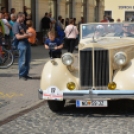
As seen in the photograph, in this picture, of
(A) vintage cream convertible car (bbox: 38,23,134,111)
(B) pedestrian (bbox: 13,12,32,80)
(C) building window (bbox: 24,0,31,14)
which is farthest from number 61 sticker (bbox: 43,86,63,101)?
(C) building window (bbox: 24,0,31,14)

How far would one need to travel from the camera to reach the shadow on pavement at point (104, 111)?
7.37 meters

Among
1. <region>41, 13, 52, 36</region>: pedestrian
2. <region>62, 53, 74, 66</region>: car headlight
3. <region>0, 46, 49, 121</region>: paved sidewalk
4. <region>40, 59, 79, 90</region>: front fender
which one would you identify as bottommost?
<region>0, 46, 49, 121</region>: paved sidewalk

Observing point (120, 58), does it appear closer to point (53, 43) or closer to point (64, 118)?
point (64, 118)

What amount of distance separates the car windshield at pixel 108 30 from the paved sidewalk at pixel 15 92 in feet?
5.94

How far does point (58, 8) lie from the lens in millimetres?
25953

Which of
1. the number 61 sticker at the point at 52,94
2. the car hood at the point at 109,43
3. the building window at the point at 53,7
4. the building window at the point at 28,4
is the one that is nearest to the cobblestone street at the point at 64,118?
the number 61 sticker at the point at 52,94

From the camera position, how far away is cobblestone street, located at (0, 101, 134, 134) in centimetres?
634

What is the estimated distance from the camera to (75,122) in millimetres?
6840

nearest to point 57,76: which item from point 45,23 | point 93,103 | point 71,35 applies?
point 93,103

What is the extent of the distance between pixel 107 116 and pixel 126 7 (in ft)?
131

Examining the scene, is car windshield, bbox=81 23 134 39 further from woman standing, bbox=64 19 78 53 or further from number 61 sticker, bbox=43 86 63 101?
woman standing, bbox=64 19 78 53

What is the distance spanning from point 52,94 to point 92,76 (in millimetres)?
805

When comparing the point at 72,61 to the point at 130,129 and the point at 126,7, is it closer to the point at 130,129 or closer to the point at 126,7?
the point at 130,129

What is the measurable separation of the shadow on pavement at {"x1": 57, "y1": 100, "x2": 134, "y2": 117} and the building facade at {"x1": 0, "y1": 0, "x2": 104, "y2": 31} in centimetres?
1270
